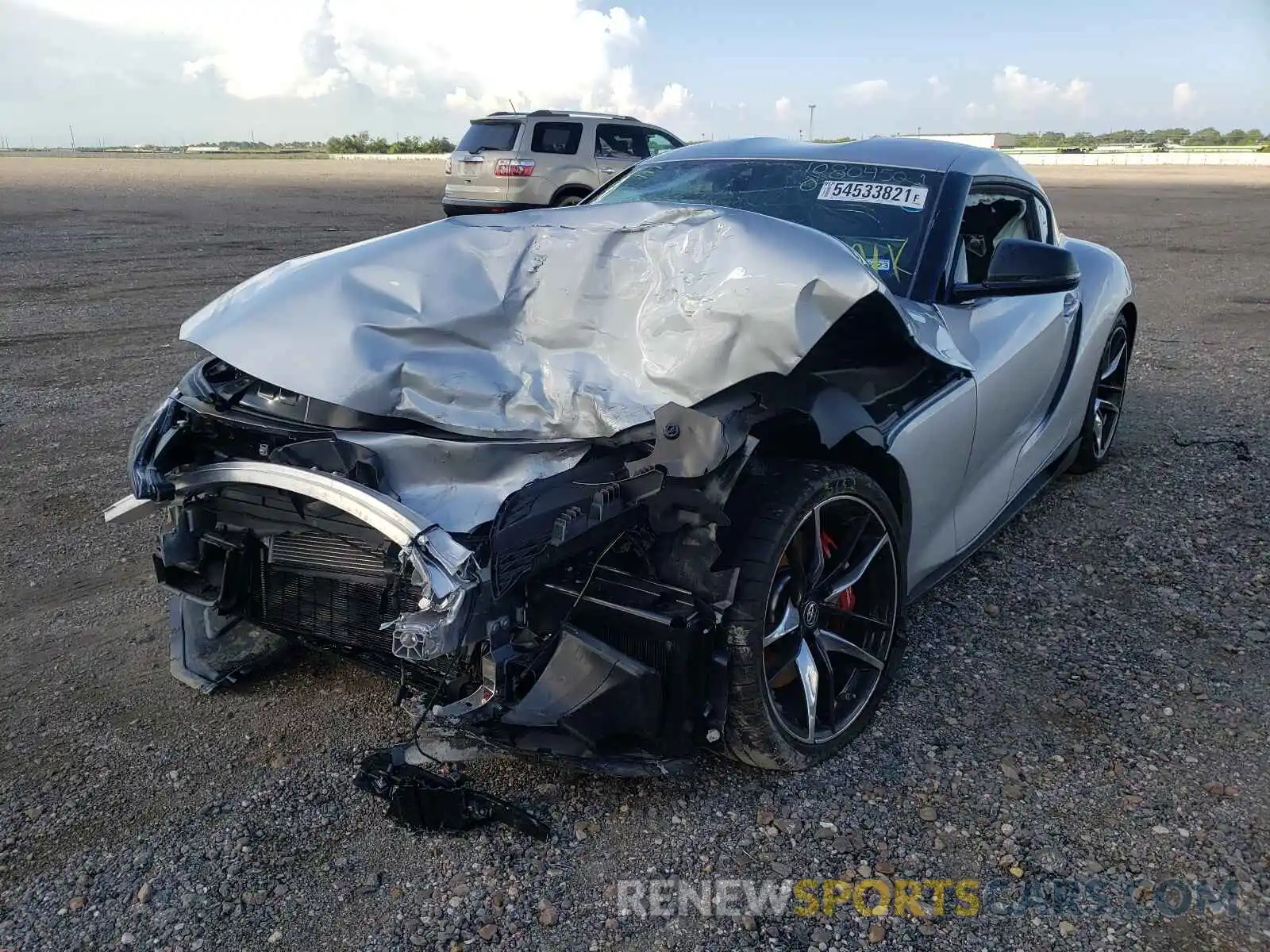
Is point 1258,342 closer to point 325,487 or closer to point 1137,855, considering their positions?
point 1137,855

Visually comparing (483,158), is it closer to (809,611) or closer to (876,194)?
(876,194)

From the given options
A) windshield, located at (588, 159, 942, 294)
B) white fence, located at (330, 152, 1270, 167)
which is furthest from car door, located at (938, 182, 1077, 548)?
white fence, located at (330, 152, 1270, 167)

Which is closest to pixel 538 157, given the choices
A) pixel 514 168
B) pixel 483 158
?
pixel 514 168

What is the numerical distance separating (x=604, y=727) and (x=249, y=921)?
91cm

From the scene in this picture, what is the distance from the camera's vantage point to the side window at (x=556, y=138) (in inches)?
580

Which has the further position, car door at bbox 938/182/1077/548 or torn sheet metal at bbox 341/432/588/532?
car door at bbox 938/182/1077/548

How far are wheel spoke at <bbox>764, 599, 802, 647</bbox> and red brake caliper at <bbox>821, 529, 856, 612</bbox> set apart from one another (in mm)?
229

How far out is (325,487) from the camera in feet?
7.36

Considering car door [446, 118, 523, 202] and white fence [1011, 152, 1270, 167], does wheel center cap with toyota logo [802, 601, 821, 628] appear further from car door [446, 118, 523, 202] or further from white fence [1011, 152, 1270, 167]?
white fence [1011, 152, 1270, 167]

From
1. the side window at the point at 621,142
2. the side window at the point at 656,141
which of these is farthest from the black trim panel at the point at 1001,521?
the side window at the point at 656,141

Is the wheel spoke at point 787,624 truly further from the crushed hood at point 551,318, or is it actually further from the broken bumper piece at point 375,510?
the broken bumper piece at point 375,510

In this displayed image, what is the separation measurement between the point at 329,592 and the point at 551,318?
985 mm

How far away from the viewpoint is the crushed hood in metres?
2.49

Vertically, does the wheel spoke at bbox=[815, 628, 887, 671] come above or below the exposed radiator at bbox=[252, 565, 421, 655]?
below
